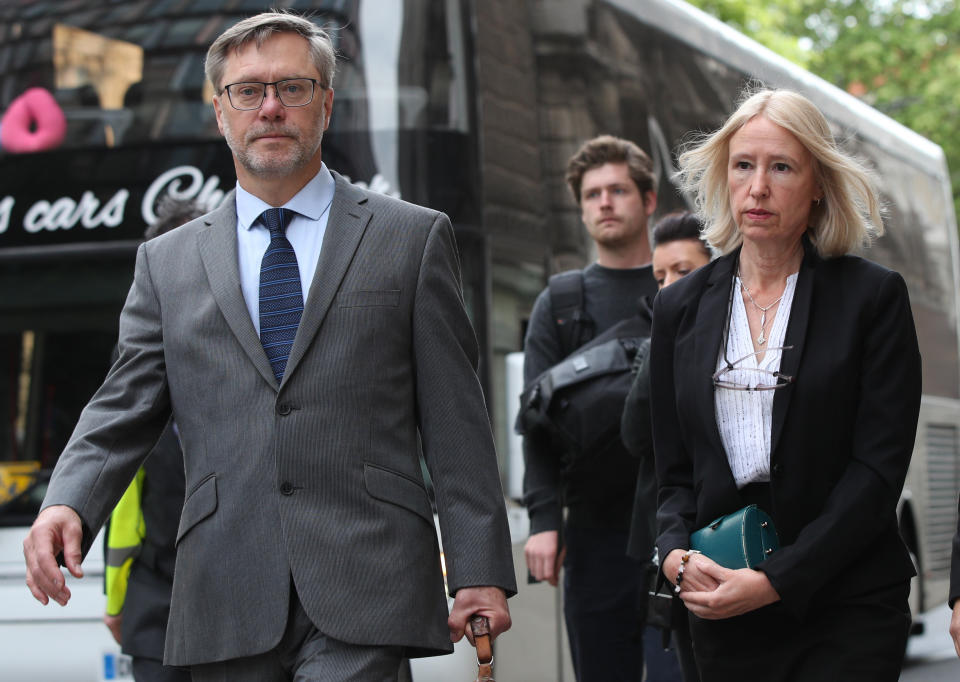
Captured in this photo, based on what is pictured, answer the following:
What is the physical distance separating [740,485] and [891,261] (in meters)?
8.72

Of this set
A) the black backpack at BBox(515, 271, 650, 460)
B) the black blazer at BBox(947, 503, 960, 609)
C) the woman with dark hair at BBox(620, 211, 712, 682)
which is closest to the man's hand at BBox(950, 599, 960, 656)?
the black blazer at BBox(947, 503, 960, 609)

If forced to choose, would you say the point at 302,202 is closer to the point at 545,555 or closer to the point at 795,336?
the point at 795,336

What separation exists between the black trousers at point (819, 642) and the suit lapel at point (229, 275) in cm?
111

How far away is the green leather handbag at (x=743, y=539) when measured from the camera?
10.7 feet

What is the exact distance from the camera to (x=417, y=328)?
131 inches

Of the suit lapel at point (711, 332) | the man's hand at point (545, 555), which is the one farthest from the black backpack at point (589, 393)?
the suit lapel at point (711, 332)

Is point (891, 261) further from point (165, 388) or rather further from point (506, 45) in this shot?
point (165, 388)

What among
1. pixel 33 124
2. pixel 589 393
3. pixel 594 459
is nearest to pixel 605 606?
pixel 594 459

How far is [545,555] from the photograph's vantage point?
200 inches

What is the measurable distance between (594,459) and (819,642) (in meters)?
1.77

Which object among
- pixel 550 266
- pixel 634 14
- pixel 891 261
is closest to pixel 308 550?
pixel 550 266

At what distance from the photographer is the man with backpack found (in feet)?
16.3

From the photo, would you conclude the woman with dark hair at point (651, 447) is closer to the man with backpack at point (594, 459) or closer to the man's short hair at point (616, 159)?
the man with backpack at point (594, 459)

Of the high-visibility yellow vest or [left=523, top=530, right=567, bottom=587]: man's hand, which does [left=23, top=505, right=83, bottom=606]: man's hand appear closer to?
the high-visibility yellow vest
